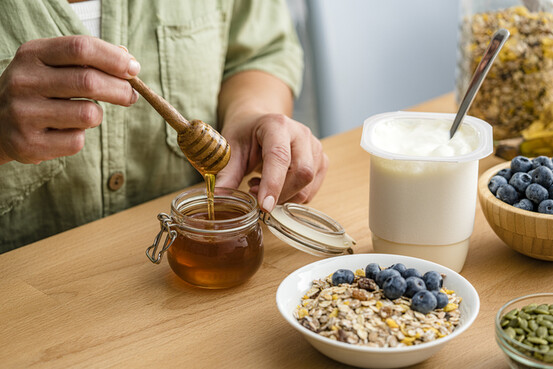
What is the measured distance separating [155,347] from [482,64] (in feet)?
2.24

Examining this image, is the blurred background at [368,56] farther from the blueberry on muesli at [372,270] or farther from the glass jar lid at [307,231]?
the blueberry on muesli at [372,270]

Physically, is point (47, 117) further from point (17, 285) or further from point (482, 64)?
point (482, 64)

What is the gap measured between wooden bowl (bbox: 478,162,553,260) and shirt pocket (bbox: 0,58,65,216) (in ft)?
2.82

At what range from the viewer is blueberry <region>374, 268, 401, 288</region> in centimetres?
87

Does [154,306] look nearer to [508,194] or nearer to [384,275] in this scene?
[384,275]

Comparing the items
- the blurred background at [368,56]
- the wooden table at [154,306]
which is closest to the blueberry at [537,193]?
the wooden table at [154,306]

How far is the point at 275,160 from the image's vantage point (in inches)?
43.1

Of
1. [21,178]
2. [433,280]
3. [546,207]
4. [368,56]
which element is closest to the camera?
[433,280]

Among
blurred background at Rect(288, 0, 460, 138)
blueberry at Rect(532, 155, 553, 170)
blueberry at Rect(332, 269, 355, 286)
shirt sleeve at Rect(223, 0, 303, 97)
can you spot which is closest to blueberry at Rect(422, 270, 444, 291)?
blueberry at Rect(332, 269, 355, 286)

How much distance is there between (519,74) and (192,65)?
0.77 metres

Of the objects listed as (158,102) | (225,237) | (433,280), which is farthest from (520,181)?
(158,102)

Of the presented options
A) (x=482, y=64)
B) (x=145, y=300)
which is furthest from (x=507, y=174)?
(x=145, y=300)

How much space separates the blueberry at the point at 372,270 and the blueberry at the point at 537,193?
0.98 ft

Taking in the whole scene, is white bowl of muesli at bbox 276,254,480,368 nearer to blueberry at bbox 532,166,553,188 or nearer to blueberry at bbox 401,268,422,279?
blueberry at bbox 401,268,422,279
